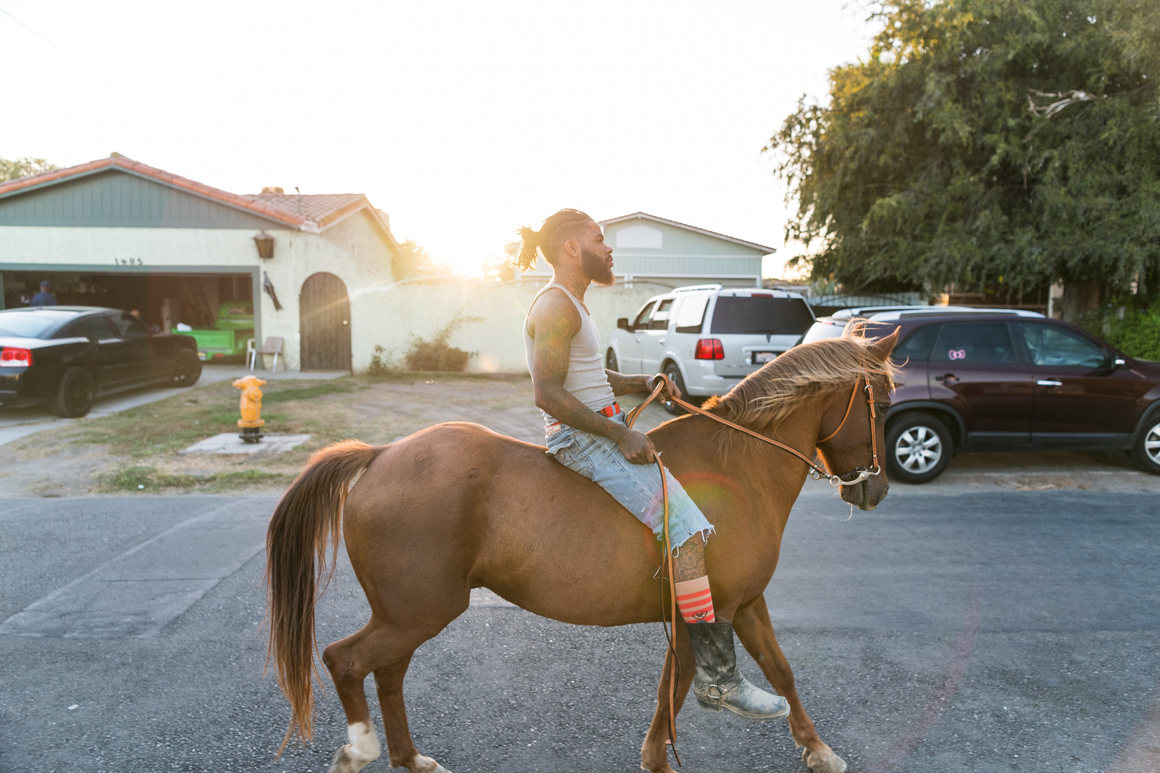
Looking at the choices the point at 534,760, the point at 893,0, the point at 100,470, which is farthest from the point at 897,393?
the point at 893,0

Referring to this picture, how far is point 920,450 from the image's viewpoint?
785 centimetres

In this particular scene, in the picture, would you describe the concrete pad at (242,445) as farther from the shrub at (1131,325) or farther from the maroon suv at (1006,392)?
the shrub at (1131,325)

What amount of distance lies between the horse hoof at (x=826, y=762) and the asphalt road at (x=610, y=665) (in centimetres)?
10

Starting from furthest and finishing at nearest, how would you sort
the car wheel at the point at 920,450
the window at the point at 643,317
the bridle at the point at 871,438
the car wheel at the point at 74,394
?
the window at the point at 643,317, the car wheel at the point at 74,394, the car wheel at the point at 920,450, the bridle at the point at 871,438

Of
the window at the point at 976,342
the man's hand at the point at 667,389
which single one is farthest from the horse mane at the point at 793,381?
the window at the point at 976,342

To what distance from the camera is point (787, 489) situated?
10.2 ft

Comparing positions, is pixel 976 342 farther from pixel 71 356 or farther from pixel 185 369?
pixel 185 369

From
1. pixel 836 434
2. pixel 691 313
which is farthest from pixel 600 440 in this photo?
pixel 691 313

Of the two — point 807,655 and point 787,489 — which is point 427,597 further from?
point 807,655

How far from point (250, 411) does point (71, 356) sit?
13.8ft

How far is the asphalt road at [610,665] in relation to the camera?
314 cm

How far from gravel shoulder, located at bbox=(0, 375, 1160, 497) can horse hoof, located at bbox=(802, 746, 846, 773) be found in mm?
5280

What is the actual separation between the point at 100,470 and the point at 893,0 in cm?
1610

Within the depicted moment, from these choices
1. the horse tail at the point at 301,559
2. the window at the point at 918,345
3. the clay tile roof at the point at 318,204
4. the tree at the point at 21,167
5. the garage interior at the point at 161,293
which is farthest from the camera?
the tree at the point at 21,167
